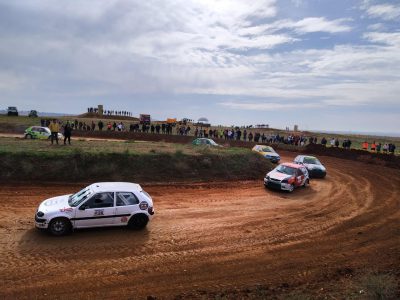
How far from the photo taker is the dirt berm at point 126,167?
780 inches

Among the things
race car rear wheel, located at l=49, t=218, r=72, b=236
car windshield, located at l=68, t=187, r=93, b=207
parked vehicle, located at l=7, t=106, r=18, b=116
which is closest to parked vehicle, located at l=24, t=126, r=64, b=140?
car windshield, located at l=68, t=187, r=93, b=207

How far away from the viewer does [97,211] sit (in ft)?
40.7

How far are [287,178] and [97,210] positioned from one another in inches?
499

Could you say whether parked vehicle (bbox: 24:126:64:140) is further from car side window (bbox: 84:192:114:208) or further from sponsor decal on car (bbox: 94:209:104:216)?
sponsor decal on car (bbox: 94:209:104:216)

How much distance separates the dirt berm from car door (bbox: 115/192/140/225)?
27.2 feet

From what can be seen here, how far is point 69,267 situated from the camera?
10.1 meters

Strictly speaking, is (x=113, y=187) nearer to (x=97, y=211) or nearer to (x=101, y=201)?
(x=101, y=201)

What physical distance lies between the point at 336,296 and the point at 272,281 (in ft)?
5.72

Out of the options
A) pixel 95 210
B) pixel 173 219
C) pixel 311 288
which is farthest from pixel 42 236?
pixel 311 288

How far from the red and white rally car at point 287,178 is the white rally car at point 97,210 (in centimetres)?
1050

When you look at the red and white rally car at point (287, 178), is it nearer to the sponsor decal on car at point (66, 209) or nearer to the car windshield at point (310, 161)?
the car windshield at point (310, 161)

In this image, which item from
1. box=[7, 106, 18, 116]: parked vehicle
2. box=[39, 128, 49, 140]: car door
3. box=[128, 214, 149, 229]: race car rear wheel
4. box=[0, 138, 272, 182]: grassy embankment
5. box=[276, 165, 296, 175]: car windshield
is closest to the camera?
box=[128, 214, 149, 229]: race car rear wheel

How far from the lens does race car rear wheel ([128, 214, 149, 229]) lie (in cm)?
1302

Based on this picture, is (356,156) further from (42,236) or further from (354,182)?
(42,236)
